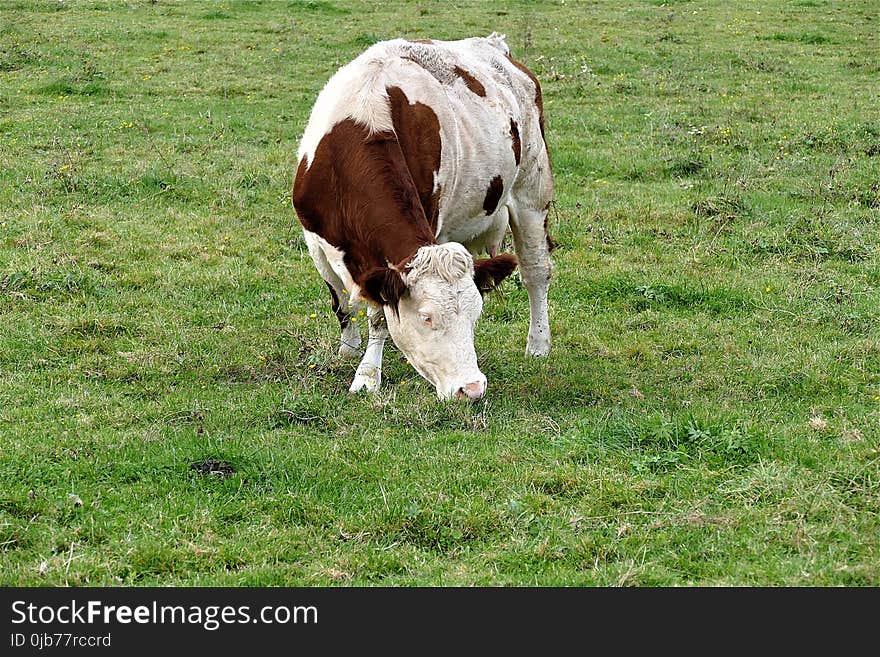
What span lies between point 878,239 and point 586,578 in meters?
7.84

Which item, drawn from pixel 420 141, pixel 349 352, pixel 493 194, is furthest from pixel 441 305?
pixel 493 194

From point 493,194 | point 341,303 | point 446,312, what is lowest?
point 341,303

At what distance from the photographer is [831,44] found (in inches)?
829

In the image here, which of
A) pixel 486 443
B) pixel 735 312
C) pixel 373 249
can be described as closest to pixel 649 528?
pixel 486 443

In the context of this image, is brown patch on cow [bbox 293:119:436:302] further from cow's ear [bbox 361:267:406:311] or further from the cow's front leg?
the cow's front leg

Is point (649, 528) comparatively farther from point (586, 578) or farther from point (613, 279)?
point (613, 279)

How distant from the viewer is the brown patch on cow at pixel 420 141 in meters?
7.41

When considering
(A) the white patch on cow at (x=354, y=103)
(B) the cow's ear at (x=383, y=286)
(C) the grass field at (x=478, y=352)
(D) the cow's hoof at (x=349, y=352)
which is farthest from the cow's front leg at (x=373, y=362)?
(A) the white patch on cow at (x=354, y=103)

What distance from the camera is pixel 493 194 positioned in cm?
831

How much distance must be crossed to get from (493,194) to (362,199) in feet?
5.47

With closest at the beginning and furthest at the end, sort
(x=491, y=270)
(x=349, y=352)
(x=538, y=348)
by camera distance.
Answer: (x=491, y=270)
(x=349, y=352)
(x=538, y=348)

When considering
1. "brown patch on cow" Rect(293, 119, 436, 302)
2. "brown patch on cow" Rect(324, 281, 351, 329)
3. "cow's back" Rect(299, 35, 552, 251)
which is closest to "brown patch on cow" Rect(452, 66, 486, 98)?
"cow's back" Rect(299, 35, 552, 251)

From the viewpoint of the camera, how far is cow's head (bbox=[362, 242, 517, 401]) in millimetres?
6469

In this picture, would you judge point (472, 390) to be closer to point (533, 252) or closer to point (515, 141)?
point (515, 141)
